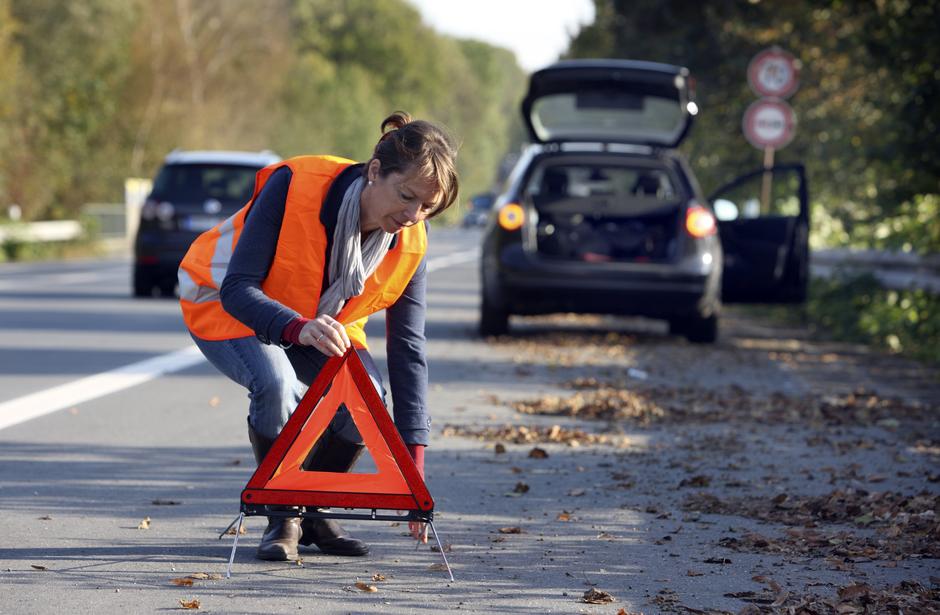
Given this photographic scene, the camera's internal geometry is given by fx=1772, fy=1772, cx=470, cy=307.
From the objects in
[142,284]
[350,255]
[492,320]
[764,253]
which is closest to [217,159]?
[142,284]

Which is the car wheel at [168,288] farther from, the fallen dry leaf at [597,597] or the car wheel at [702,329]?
the fallen dry leaf at [597,597]

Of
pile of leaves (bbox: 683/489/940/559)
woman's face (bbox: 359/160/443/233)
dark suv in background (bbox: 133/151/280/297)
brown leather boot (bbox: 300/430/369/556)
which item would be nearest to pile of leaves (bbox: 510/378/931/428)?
pile of leaves (bbox: 683/489/940/559)

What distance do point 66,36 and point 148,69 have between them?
11.8 metres

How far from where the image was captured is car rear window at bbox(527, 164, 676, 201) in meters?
14.6

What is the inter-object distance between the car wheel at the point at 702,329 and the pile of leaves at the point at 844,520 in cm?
773

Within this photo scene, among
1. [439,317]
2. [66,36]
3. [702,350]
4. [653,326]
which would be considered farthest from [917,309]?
[66,36]

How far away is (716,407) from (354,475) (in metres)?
5.37

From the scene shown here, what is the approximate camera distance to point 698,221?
14352 millimetres

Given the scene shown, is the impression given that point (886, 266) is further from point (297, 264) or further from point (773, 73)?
point (297, 264)

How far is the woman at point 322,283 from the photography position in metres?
5.21

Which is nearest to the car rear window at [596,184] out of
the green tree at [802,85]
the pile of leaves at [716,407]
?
the green tree at [802,85]

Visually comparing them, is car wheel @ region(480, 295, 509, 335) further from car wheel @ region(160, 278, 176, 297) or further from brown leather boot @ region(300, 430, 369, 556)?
brown leather boot @ region(300, 430, 369, 556)

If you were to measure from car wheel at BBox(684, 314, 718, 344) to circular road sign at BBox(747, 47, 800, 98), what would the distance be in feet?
22.1

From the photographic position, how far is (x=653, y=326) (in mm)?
18547
